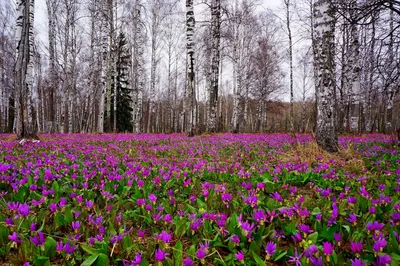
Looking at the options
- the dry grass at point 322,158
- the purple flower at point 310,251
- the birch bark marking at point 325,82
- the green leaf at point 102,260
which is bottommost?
the green leaf at point 102,260

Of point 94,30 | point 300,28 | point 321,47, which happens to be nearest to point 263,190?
point 321,47

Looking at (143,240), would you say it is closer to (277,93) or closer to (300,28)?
(300,28)

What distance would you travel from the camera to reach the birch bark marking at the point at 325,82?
20.8 feet

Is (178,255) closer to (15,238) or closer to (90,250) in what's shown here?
(90,250)

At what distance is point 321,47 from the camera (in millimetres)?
6559

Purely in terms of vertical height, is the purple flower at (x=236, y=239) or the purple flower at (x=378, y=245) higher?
the purple flower at (x=378, y=245)

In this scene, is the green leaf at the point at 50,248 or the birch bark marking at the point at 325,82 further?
the birch bark marking at the point at 325,82

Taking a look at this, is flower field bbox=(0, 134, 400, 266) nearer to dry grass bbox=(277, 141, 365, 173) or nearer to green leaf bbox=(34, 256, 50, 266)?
green leaf bbox=(34, 256, 50, 266)

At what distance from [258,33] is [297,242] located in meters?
29.0

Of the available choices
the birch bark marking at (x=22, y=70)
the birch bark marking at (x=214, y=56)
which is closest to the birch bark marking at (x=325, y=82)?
the birch bark marking at (x=214, y=56)

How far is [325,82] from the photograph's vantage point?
21.2 feet

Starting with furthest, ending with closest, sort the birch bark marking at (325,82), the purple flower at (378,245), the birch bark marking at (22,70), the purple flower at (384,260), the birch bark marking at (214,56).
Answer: the birch bark marking at (214,56) → the birch bark marking at (22,70) → the birch bark marking at (325,82) → the purple flower at (378,245) → the purple flower at (384,260)

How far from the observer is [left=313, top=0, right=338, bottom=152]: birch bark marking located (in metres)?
6.34

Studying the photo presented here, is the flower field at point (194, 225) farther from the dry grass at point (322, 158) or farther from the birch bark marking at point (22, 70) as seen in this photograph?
the birch bark marking at point (22, 70)
